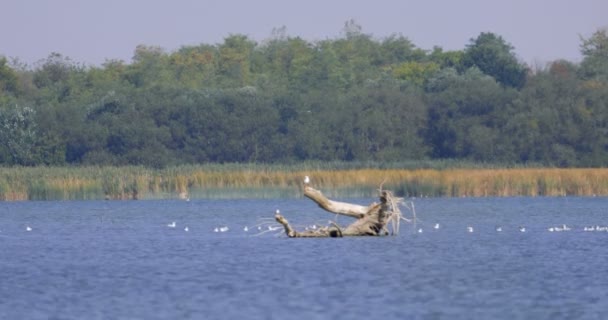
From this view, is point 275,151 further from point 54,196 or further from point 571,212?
point 571,212

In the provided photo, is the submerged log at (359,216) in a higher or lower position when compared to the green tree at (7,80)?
lower

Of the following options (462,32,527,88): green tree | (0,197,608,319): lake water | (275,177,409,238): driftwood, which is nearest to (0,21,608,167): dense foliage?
(462,32,527,88): green tree

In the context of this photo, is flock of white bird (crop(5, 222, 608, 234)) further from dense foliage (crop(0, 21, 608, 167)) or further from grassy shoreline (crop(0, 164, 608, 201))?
dense foliage (crop(0, 21, 608, 167))

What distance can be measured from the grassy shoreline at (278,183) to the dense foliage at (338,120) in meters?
16.0

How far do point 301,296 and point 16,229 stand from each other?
67.8 ft

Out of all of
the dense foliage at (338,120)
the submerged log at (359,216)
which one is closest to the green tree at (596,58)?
the dense foliage at (338,120)

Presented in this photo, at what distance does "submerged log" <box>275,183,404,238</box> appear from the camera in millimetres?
31828

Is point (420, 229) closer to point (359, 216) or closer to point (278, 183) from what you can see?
point (359, 216)

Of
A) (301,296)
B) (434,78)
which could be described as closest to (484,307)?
(301,296)

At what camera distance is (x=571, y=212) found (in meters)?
47.6

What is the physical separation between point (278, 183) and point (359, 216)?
26.7 meters

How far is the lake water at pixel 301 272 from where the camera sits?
69.7 feet

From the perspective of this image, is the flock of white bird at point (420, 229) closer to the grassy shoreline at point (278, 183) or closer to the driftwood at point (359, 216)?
the driftwood at point (359, 216)

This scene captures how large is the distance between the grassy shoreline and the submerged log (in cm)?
2263
